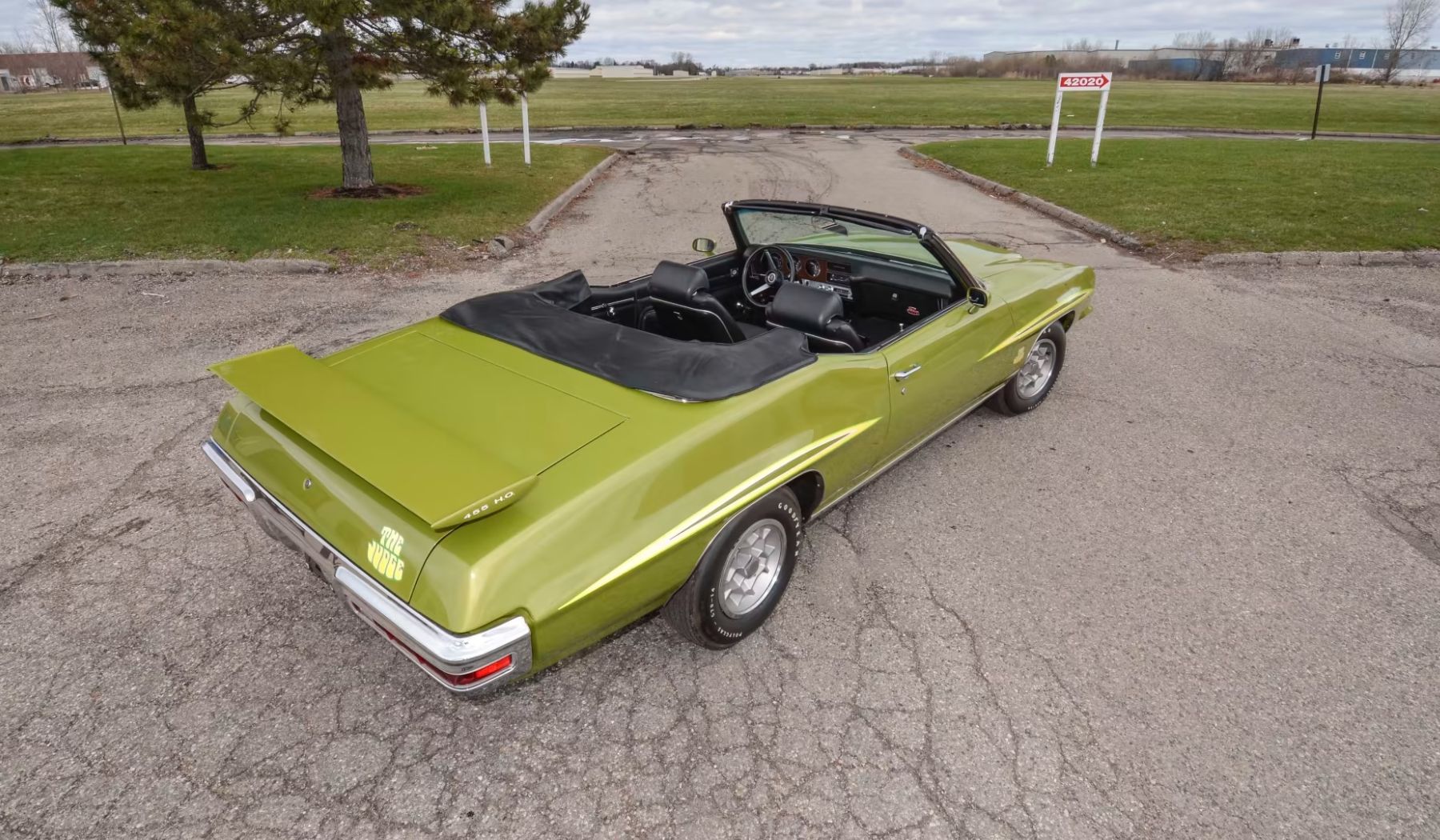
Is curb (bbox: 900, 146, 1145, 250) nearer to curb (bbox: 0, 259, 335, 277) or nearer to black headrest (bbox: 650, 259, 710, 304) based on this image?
black headrest (bbox: 650, 259, 710, 304)

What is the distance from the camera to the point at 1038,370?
478cm

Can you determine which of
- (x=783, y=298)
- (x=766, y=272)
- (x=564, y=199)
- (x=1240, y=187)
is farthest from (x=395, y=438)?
(x=1240, y=187)

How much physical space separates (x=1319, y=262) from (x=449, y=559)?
9461 mm

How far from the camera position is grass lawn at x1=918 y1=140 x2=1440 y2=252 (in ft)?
29.2

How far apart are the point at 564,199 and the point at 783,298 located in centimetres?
903

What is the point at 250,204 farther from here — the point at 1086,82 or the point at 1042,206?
the point at 1086,82

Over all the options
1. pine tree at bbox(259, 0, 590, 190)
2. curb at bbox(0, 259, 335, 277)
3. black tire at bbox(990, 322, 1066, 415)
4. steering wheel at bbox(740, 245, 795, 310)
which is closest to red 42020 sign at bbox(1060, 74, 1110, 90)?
pine tree at bbox(259, 0, 590, 190)

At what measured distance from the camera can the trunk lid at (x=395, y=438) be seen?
2.21 m

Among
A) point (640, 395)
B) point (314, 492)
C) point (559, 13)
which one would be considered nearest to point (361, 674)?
point (314, 492)

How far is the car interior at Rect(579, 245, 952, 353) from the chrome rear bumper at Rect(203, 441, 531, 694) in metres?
1.76

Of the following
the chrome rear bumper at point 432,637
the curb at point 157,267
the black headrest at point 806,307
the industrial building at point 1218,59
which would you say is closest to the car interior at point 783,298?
the black headrest at point 806,307

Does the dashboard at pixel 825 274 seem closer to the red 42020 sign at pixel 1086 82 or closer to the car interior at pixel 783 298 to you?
the car interior at pixel 783 298

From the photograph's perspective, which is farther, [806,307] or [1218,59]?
[1218,59]

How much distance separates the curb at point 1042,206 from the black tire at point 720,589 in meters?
7.69
